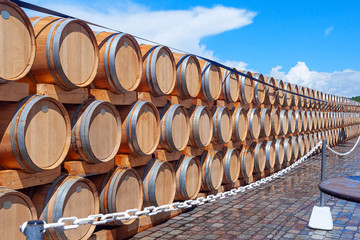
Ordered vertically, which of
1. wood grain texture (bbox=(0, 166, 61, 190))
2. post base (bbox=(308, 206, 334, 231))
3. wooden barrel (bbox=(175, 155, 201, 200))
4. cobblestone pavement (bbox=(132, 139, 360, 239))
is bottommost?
cobblestone pavement (bbox=(132, 139, 360, 239))

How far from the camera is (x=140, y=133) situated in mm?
6141

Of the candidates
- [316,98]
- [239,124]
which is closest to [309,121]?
[316,98]

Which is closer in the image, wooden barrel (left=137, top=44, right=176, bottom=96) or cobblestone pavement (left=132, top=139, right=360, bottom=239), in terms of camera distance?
cobblestone pavement (left=132, top=139, right=360, bottom=239)

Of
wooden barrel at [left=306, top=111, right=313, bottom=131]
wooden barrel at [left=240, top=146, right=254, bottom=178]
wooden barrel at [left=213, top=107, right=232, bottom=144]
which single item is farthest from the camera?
wooden barrel at [left=306, top=111, right=313, bottom=131]

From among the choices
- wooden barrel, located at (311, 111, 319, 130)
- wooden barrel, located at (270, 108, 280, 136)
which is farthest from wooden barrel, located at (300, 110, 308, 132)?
wooden barrel, located at (270, 108, 280, 136)

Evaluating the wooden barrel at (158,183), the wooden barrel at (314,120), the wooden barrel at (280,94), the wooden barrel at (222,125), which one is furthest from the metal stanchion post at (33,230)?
the wooden barrel at (314,120)

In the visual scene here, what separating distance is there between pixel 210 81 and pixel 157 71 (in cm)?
213

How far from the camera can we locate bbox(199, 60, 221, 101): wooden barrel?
326 inches

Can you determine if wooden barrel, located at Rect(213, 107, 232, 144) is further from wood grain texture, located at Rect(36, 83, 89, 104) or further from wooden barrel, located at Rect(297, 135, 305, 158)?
wooden barrel, located at Rect(297, 135, 305, 158)

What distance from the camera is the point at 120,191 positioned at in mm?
5660

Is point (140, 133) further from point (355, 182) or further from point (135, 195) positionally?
point (355, 182)

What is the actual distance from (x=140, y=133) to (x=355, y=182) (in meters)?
3.19

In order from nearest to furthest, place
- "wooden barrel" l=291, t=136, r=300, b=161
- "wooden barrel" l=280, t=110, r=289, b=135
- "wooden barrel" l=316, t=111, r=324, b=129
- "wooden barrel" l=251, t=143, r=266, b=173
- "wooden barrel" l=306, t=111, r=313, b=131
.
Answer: "wooden barrel" l=251, t=143, r=266, b=173 < "wooden barrel" l=280, t=110, r=289, b=135 < "wooden barrel" l=291, t=136, r=300, b=161 < "wooden barrel" l=306, t=111, r=313, b=131 < "wooden barrel" l=316, t=111, r=324, b=129

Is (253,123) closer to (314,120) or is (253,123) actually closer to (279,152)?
(279,152)
